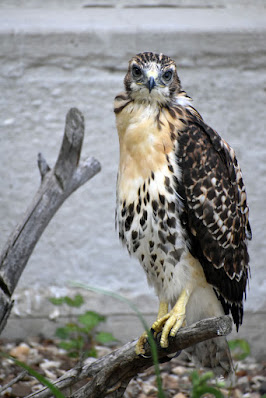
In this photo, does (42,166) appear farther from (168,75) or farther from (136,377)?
(136,377)

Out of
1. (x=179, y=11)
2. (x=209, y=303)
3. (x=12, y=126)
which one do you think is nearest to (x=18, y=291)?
(x=12, y=126)

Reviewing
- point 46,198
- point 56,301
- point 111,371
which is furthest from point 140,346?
point 56,301

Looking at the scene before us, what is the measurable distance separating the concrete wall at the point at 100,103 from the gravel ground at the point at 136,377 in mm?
217

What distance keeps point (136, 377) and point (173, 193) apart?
189 cm

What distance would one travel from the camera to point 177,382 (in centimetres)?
416

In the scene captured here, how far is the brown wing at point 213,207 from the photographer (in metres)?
2.78

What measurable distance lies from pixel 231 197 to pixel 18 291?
2.16 m

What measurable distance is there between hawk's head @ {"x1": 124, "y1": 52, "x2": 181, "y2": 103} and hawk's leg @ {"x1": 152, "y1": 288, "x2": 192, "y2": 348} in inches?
34.7

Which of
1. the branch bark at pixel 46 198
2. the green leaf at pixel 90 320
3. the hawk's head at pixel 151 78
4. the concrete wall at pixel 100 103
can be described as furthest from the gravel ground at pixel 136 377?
the hawk's head at pixel 151 78

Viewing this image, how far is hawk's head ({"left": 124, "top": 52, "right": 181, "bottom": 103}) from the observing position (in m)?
2.70

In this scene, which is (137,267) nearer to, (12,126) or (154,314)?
(154,314)

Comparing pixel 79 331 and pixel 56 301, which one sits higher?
pixel 56 301

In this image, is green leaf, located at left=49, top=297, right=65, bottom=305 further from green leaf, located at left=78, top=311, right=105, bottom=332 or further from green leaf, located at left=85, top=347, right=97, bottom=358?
green leaf, located at left=85, top=347, right=97, bottom=358

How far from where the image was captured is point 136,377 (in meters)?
4.20
